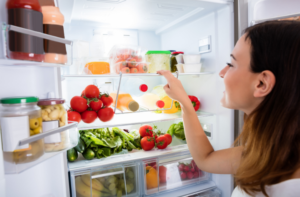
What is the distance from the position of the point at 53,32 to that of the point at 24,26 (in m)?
0.11

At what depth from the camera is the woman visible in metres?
0.63

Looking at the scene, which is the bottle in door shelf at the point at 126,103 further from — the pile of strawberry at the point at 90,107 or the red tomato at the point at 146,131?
the red tomato at the point at 146,131

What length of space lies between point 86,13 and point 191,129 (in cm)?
111

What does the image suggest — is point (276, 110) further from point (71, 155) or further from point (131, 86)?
point (71, 155)

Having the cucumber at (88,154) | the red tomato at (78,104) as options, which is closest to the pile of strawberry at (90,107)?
the red tomato at (78,104)

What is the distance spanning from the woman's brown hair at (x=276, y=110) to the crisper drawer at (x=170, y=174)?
2.49 ft

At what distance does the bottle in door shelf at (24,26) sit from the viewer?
0.49 meters

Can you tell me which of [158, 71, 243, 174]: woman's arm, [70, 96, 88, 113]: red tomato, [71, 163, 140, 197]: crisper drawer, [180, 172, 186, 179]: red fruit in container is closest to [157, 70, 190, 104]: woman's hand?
[158, 71, 243, 174]: woman's arm

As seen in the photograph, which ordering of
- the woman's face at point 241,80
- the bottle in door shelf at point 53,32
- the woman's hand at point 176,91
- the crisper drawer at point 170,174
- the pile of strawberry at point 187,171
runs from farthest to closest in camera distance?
the pile of strawberry at point 187,171 < the crisper drawer at point 170,174 < the woman's hand at point 176,91 < the woman's face at point 241,80 < the bottle in door shelf at point 53,32

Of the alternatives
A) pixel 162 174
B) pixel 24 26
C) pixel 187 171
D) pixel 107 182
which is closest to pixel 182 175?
pixel 187 171

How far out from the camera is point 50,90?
2.62ft

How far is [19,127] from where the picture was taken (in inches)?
20.1

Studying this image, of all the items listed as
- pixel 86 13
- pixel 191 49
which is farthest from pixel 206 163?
pixel 86 13

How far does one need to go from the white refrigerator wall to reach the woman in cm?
64
